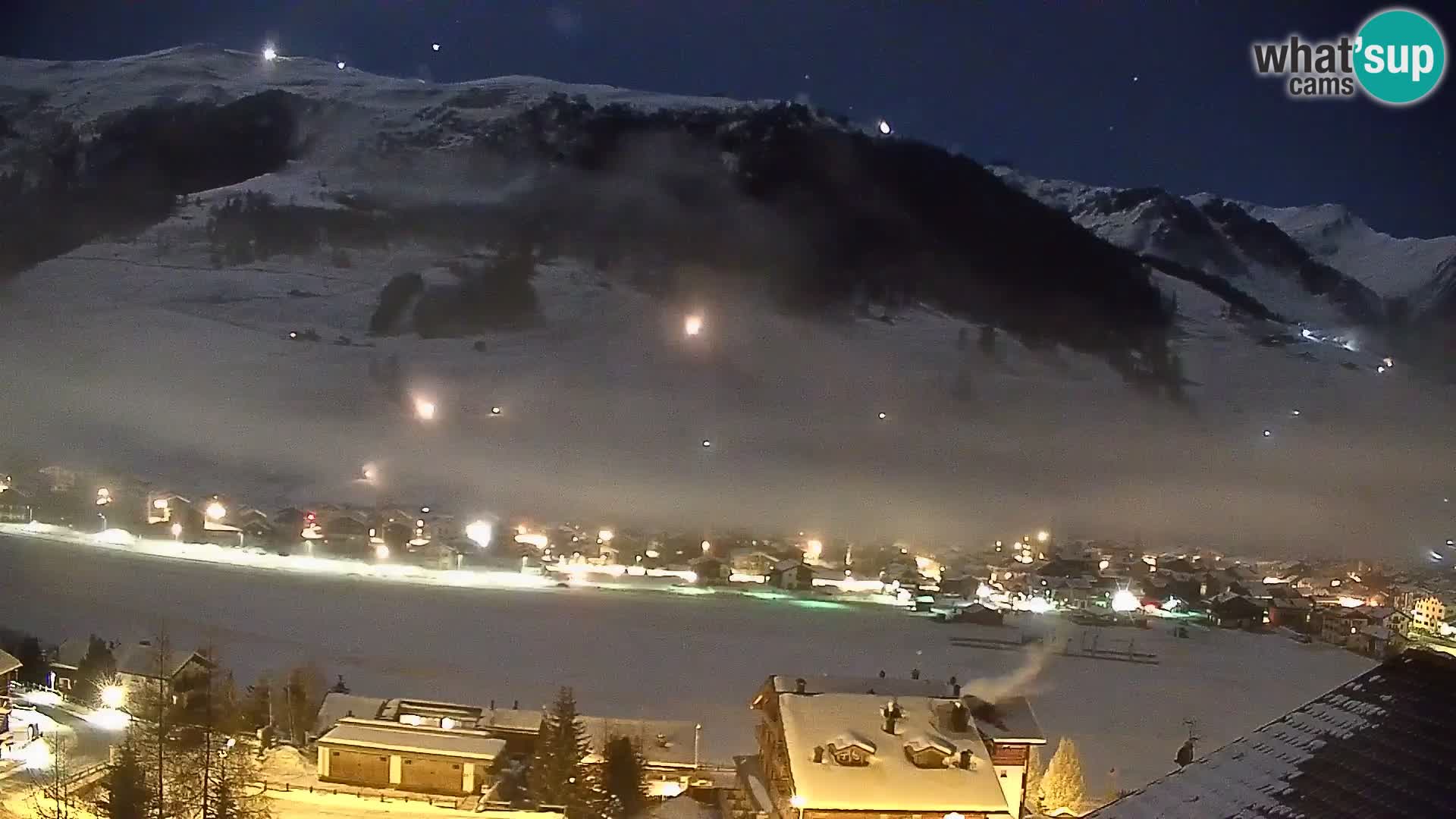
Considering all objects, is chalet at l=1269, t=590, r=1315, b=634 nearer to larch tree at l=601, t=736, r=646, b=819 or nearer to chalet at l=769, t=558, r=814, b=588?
chalet at l=769, t=558, r=814, b=588

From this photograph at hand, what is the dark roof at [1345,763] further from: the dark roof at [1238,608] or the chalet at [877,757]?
the dark roof at [1238,608]

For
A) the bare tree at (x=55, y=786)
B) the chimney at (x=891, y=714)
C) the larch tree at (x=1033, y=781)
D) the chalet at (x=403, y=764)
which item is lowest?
the larch tree at (x=1033, y=781)

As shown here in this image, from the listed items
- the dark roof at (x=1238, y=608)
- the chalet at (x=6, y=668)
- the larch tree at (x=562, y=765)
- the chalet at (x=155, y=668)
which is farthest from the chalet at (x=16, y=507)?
the dark roof at (x=1238, y=608)

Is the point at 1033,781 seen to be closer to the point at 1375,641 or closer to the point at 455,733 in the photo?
the point at 455,733

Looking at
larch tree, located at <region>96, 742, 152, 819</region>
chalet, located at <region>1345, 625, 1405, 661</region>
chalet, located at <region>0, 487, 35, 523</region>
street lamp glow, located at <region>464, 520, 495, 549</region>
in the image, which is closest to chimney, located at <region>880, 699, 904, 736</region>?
larch tree, located at <region>96, 742, 152, 819</region>

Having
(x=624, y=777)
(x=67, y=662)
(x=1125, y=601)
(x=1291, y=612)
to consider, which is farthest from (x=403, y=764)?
(x=1291, y=612)
